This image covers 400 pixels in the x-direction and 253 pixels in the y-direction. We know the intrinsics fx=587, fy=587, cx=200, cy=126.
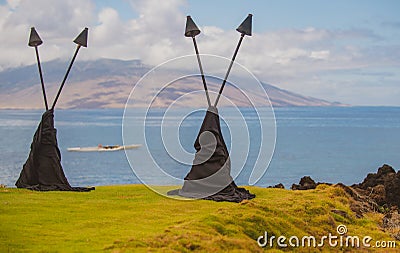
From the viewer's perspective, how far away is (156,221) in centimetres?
977

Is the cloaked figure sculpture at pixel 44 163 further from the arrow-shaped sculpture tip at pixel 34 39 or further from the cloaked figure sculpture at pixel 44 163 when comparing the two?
the arrow-shaped sculpture tip at pixel 34 39

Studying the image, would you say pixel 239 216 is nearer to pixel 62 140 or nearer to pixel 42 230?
pixel 42 230

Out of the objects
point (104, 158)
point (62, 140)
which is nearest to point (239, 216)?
point (104, 158)

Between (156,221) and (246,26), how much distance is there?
6017 mm

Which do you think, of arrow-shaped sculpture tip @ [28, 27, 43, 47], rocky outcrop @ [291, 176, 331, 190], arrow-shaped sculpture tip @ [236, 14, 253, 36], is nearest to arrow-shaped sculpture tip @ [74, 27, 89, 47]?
arrow-shaped sculpture tip @ [28, 27, 43, 47]

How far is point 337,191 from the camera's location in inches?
559

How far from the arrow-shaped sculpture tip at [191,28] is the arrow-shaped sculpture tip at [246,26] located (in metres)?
0.98

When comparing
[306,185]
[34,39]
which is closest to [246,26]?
[306,185]

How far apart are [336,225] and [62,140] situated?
68.1 meters

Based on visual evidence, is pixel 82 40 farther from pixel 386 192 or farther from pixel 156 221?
pixel 386 192

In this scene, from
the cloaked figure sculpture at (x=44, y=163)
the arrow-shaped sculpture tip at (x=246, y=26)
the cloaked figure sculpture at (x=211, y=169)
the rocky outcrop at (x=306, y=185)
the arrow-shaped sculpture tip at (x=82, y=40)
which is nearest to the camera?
the cloaked figure sculpture at (x=211, y=169)

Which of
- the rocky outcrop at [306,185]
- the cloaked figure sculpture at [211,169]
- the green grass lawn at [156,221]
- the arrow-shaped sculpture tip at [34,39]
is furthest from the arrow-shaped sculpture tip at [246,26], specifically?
the arrow-shaped sculpture tip at [34,39]

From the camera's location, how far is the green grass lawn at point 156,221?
7.93 meters

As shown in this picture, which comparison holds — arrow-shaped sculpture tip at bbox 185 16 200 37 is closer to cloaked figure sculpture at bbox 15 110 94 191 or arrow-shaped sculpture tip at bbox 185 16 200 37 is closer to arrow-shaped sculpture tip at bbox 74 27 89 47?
arrow-shaped sculpture tip at bbox 74 27 89 47
